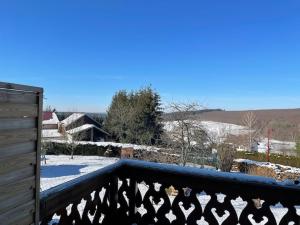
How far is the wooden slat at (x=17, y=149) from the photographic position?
1270 mm

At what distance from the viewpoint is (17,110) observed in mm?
1341

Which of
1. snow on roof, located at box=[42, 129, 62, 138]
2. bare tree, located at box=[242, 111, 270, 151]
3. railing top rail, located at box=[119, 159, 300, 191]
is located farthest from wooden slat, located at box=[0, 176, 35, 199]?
bare tree, located at box=[242, 111, 270, 151]

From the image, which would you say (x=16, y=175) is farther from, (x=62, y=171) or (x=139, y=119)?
(x=139, y=119)

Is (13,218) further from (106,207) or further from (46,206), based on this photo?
(106,207)

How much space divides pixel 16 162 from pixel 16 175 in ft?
0.18

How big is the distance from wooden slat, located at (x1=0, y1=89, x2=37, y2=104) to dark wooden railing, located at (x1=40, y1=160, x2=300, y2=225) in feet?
1.88

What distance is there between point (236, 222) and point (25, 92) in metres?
1.67

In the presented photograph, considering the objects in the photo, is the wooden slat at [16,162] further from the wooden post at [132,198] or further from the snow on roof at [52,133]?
the snow on roof at [52,133]

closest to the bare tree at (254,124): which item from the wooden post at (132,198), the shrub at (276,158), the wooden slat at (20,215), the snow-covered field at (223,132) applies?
the snow-covered field at (223,132)

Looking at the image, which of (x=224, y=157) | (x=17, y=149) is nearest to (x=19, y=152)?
(x=17, y=149)

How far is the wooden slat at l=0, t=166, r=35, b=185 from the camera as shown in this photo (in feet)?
4.20

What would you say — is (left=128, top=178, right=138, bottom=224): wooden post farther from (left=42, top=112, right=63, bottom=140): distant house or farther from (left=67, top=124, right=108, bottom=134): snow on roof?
(left=42, top=112, right=63, bottom=140): distant house

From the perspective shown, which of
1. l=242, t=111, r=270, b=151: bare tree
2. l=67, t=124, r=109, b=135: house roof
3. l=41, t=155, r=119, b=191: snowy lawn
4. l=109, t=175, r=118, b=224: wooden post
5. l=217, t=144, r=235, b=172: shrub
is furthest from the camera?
l=242, t=111, r=270, b=151: bare tree

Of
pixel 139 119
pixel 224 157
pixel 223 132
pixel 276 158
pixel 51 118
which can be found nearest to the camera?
pixel 224 157
